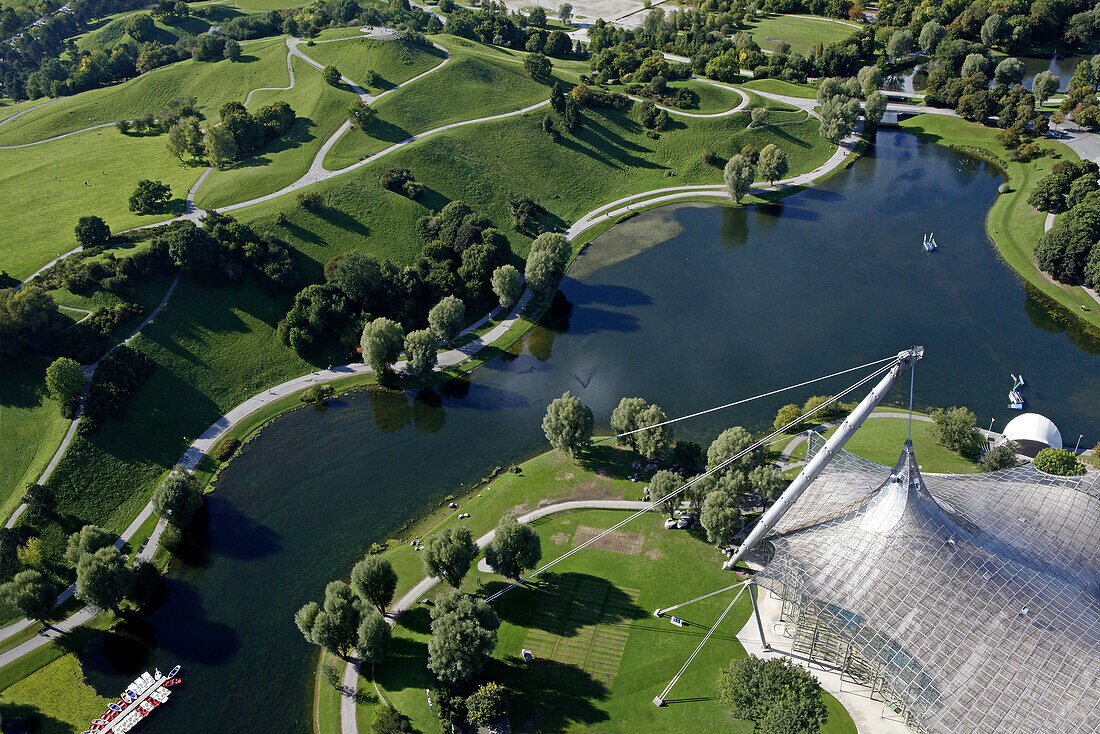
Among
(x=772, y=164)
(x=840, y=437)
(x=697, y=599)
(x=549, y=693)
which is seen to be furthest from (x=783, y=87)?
(x=549, y=693)

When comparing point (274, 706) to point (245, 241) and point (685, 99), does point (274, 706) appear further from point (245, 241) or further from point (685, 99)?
point (685, 99)

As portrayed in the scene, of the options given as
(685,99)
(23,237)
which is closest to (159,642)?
(23,237)

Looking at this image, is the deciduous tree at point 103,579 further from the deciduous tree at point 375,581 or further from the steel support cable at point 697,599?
the steel support cable at point 697,599

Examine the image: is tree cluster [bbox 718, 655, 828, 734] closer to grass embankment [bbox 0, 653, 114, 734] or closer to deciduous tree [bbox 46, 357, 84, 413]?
grass embankment [bbox 0, 653, 114, 734]

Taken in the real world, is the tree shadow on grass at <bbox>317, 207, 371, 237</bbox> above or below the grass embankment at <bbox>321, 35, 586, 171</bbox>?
below

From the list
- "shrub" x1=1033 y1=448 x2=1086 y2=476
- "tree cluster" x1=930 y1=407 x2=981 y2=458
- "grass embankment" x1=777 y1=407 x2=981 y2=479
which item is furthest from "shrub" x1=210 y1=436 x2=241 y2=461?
"shrub" x1=1033 y1=448 x2=1086 y2=476

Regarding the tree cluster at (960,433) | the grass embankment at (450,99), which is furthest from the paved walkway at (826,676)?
the grass embankment at (450,99)
